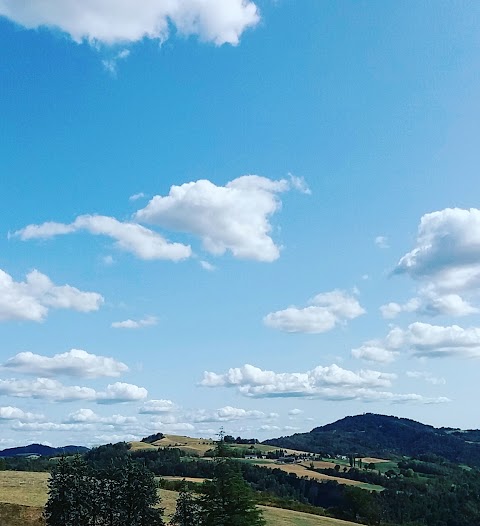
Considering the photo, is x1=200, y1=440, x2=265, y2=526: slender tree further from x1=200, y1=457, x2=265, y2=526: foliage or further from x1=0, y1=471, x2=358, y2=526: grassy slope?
x1=0, y1=471, x2=358, y2=526: grassy slope

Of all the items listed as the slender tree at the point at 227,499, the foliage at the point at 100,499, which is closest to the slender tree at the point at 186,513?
the foliage at the point at 100,499

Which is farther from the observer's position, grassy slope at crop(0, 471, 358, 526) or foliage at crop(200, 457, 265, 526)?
grassy slope at crop(0, 471, 358, 526)

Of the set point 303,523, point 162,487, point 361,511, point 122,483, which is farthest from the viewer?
point 361,511

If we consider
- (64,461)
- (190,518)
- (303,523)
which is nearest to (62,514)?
(64,461)

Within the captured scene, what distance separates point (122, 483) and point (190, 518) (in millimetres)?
9957

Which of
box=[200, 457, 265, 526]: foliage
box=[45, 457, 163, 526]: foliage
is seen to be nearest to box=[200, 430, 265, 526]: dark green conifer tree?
box=[200, 457, 265, 526]: foliage

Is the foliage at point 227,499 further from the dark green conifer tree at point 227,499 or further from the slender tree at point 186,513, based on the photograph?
the slender tree at point 186,513

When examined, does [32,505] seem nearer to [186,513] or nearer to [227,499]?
[186,513]

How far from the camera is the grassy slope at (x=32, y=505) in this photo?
71562mm

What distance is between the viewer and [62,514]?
6519 centimetres

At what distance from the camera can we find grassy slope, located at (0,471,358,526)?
71.6 metres

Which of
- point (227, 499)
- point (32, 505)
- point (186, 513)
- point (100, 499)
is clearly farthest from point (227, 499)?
point (32, 505)

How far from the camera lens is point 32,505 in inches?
2968

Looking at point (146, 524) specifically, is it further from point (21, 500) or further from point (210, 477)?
point (21, 500)
